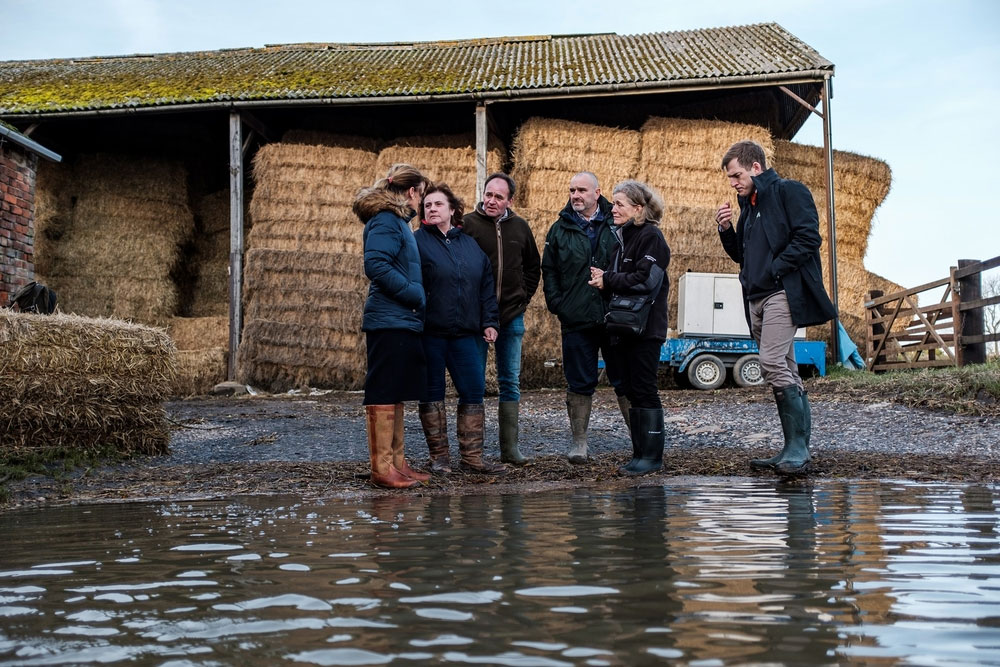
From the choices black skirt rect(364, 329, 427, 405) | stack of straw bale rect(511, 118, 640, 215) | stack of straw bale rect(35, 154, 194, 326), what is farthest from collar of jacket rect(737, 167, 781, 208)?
stack of straw bale rect(35, 154, 194, 326)

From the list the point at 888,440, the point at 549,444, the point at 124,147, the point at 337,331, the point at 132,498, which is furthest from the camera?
the point at 124,147

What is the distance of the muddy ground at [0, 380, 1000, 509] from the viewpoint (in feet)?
15.3

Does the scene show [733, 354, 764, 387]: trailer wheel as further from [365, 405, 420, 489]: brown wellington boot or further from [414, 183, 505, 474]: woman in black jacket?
[365, 405, 420, 489]: brown wellington boot

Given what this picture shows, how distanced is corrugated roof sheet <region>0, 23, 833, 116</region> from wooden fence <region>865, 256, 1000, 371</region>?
3599 mm

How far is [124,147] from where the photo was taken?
56.6 feet

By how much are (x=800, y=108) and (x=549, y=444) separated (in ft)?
36.8

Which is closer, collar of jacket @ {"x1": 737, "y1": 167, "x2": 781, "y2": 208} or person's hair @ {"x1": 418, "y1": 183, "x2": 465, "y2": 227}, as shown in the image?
collar of jacket @ {"x1": 737, "y1": 167, "x2": 781, "y2": 208}

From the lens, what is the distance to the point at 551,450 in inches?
254

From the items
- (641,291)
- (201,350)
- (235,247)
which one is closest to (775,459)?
(641,291)

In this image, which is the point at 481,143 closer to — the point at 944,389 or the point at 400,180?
the point at 944,389

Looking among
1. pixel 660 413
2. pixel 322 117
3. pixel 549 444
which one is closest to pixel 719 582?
pixel 660 413

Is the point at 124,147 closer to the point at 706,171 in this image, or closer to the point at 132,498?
the point at 706,171

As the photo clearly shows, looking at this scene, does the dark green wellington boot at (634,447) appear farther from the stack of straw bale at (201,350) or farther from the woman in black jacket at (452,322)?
the stack of straw bale at (201,350)

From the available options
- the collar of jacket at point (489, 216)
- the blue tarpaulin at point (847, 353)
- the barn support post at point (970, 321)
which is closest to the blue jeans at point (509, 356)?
the collar of jacket at point (489, 216)
